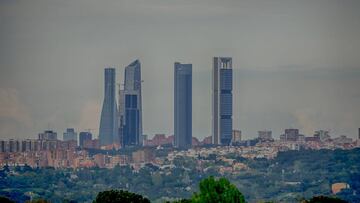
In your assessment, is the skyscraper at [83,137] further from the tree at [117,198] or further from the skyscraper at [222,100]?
the tree at [117,198]

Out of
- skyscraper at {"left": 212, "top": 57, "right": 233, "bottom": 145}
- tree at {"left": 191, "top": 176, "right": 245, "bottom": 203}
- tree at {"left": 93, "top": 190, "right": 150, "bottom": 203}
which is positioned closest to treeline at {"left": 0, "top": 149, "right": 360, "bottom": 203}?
skyscraper at {"left": 212, "top": 57, "right": 233, "bottom": 145}

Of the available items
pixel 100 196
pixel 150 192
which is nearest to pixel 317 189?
pixel 150 192

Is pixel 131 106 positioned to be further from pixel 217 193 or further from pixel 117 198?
pixel 217 193

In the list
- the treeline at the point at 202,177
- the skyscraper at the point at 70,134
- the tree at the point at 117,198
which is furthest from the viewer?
the skyscraper at the point at 70,134

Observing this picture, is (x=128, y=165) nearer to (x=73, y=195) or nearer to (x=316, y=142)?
(x=316, y=142)

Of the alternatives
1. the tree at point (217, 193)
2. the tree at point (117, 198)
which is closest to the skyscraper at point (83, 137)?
the tree at point (117, 198)
